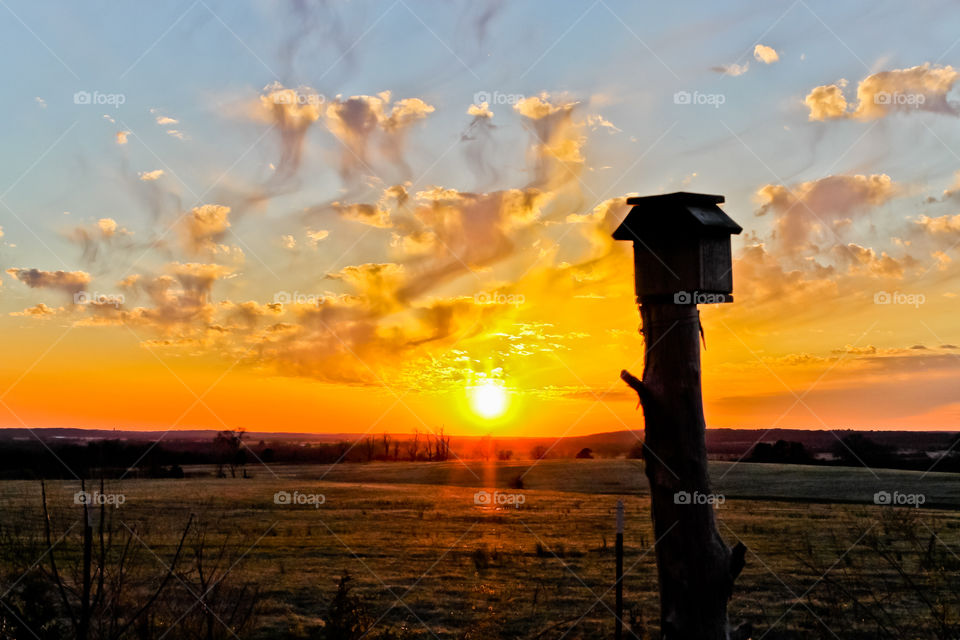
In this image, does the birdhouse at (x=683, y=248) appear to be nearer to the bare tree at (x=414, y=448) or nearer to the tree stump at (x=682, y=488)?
the tree stump at (x=682, y=488)

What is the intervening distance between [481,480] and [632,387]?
169 feet

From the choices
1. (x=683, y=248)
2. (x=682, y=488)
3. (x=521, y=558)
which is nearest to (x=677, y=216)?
(x=683, y=248)

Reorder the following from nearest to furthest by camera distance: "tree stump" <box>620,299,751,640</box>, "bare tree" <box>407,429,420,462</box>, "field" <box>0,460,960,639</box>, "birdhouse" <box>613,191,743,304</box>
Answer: "tree stump" <box>620,299,751,640</box>
"birdhouse" <box>613,191,743,304</box>
"field" <box>0,460,960,639</box>
"bare tree" <box>407,429,420,462</box>

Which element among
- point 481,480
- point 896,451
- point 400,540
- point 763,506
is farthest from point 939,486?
point 400,540

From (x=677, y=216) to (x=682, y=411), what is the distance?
4.23 ft

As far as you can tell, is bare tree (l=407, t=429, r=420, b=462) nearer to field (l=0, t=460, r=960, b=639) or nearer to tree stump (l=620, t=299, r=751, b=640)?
field (l=0, t=460, r=960, b=639)

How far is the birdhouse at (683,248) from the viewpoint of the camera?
17.0 ft

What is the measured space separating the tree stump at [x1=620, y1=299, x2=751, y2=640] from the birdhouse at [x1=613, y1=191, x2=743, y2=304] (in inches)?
6.0

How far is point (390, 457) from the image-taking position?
9606cm

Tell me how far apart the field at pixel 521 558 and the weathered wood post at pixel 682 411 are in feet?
5.39

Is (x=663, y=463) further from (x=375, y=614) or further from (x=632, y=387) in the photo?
(x=375, y=614)

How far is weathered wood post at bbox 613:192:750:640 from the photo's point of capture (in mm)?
4949

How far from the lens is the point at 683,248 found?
5.26 meters

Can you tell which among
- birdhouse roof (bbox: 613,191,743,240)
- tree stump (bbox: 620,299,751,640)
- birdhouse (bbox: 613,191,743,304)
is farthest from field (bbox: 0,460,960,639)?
birdhouse roof (bbox: 613,191,743,240)
